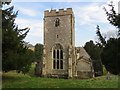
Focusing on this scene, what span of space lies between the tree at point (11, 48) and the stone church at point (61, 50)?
19.6 metres

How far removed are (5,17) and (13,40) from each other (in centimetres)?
275

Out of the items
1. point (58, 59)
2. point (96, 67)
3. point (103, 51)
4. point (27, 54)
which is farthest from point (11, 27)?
point (96, 67)

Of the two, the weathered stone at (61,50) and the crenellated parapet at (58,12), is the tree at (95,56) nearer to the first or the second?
the weathered stone at (61,50)

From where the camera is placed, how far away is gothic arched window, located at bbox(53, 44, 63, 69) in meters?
46.7

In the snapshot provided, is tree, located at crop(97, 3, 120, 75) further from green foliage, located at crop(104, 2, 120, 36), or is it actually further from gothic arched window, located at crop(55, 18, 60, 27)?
gothic arched window, located at crop(55, 18, 60, 27)

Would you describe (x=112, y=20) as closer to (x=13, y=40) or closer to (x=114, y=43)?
(x=114, y=43)

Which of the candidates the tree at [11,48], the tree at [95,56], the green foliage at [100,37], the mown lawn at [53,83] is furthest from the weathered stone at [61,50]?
the green foliage at [100,37]

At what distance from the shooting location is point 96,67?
2151 inches

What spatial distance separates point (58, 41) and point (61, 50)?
1700mm

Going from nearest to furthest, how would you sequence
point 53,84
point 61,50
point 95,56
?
point 53,84 < point 61,50 < point 95,56

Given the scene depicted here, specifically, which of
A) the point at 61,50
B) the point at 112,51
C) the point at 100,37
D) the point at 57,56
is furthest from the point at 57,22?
the point at 112,51

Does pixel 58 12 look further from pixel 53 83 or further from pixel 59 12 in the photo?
→ pixel 53 83

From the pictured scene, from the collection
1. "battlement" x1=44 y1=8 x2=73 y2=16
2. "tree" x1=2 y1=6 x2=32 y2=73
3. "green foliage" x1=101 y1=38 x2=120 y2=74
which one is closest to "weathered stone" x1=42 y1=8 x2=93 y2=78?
"battlement" x1=44 y1=8 x2=73 y2=16

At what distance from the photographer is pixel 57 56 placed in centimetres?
4719
